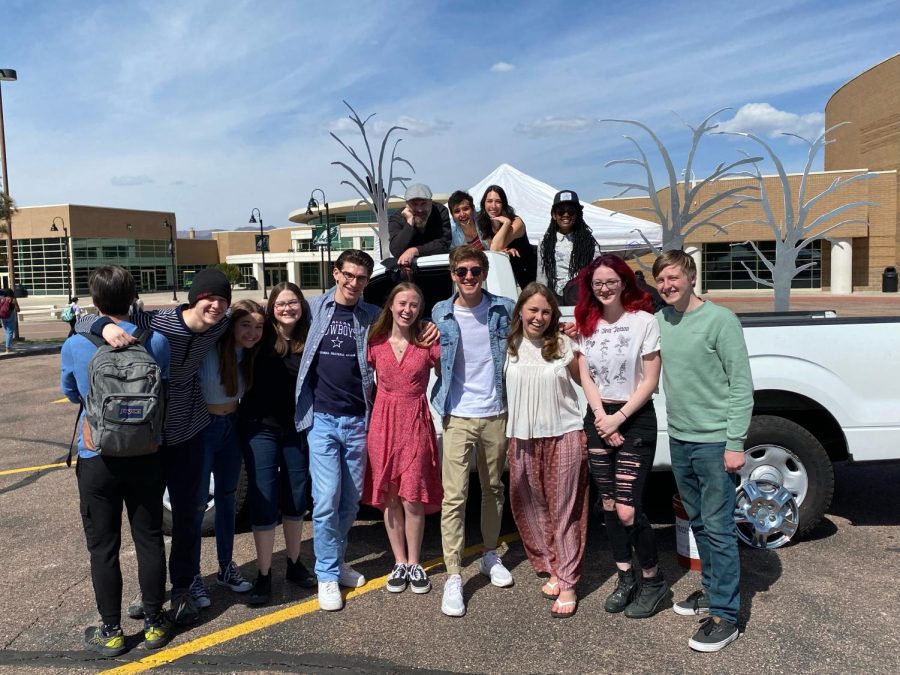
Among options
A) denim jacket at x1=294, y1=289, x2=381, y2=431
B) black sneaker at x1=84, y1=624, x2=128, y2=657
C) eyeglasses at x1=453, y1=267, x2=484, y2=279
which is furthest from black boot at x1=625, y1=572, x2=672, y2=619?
black sneaker at x1=84, y1=624, x2=128, y2=657

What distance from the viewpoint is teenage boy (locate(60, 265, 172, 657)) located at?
9.78ft

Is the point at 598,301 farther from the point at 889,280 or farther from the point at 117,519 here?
the point at 889,280

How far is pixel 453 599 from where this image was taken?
3.47 m

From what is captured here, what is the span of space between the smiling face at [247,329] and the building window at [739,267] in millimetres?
34535

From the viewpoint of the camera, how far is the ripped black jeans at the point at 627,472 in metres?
3.30

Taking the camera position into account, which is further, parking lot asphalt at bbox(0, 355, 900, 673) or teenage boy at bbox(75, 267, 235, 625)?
teenage boy at bbox(75, 267, 235, 625)

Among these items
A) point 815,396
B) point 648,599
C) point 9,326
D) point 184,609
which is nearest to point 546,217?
point 815,396

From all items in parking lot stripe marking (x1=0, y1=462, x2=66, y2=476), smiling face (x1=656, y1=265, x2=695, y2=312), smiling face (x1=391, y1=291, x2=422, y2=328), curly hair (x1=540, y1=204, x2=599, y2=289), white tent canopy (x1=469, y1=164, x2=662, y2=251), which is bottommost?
parking lot stripe marking (x1=0, y1=462, x2=66, y2=476)

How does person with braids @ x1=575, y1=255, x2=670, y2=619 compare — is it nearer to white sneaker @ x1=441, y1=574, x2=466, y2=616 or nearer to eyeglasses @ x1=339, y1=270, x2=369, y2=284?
white sneaker @ x1=441, y1=574, x2=466, y2=616

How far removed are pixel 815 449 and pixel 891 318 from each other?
2.98 feet

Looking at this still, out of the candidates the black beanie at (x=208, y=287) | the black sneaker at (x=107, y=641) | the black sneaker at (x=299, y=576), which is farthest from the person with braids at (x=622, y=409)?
the black sneaker at (x=107, y=641)

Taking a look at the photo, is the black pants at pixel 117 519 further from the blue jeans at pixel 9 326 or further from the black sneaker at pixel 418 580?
the blue jeans at pixel 9 326

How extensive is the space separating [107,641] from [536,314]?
99.0 inches

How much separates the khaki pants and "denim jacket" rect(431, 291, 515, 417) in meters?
0.12
